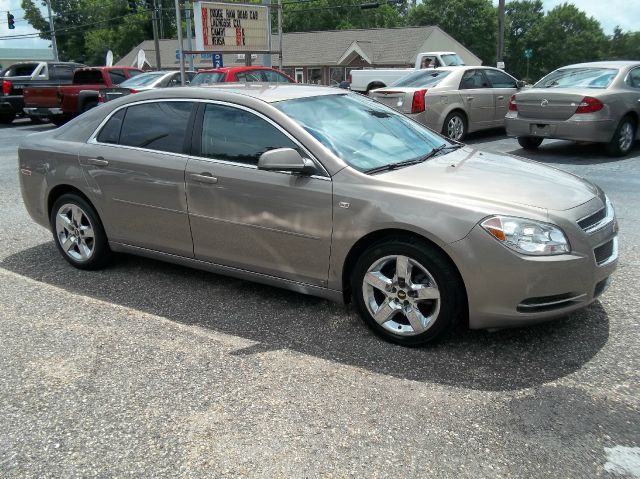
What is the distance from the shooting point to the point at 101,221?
4.92m

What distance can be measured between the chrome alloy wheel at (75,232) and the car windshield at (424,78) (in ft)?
26.6

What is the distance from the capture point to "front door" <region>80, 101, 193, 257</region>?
439 cm

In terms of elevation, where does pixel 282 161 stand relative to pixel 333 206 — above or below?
above

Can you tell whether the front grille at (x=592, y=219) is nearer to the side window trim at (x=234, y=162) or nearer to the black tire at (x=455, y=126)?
the side window trim at (x=234, y=162)

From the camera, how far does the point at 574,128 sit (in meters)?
9.24

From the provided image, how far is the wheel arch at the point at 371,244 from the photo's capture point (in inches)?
134

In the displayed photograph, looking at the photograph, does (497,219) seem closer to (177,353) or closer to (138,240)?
(177,353)

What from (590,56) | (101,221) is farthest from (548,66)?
(101,221)

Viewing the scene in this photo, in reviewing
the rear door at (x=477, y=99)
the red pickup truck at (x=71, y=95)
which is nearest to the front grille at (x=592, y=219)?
the rear door at (x=477, y=99)

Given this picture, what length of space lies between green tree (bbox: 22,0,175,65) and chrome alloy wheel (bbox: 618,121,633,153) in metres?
73.1

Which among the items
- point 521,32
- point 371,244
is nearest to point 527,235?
point 371,244

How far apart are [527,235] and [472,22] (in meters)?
82.7

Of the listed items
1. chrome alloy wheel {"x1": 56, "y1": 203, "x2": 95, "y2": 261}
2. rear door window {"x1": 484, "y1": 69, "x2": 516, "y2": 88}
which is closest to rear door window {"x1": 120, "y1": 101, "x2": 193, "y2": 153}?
chrome alloy wheel {"x1": 56, "y1": 203, "x2": 95, "y2": 261}

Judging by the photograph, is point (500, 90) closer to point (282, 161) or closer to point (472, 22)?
point (282, 161)
